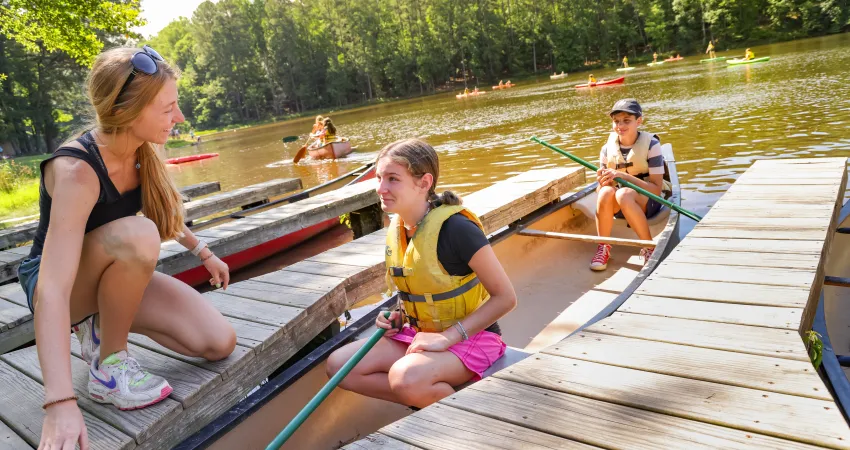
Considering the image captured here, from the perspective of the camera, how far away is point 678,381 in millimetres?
1646

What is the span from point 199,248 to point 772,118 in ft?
39.4

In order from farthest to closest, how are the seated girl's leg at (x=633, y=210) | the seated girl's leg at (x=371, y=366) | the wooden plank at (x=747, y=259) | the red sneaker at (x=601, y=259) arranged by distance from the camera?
the red sneaker at (x=601, y=259) → the seated girl's leg at (x=633, y=210) → the wooden plank at (x=747, y=259) → the seated girl's leg at (x=371, y=366)

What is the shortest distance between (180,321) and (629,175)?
317cm

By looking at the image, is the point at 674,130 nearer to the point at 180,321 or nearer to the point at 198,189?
the point at 198,189

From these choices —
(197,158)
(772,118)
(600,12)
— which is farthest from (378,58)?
(772,118)

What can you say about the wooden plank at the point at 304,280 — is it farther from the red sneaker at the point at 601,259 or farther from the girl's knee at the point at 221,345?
the red sneaker at the point at 601,259

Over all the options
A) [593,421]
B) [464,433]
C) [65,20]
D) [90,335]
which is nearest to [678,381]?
[593,421]

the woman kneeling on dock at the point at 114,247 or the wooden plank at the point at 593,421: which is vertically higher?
the woman kneeling on dock at the point at 114,247

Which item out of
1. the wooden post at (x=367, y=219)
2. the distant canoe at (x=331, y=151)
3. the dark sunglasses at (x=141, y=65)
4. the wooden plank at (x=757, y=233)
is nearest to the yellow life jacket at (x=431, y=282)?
the dark sunglasses at (x=141, y=65)

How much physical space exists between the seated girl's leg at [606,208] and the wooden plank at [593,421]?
2.71 meters

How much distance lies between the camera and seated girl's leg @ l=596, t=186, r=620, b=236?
4.17m

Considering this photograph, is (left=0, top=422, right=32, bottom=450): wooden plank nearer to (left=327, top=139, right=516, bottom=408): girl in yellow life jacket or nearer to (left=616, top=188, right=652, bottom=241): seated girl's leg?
(left=327, top=139, right=516, bottom=408): girl in yellow life jacket

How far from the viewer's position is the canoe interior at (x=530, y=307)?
223cm

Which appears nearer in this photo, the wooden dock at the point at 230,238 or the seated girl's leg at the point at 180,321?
the seated girl's leg at the point at 180,321
